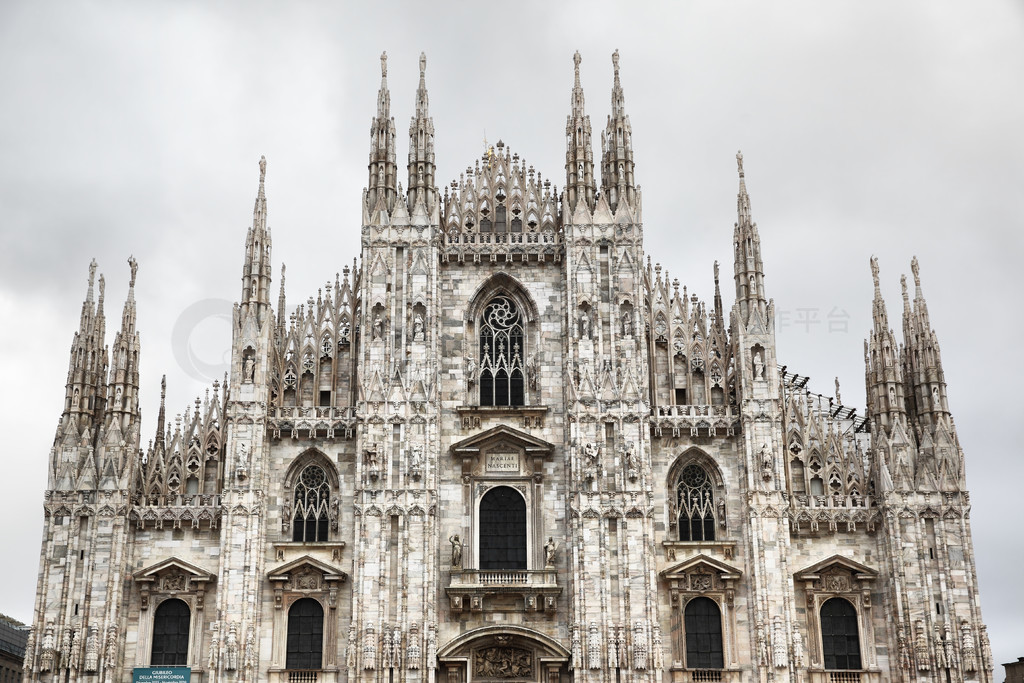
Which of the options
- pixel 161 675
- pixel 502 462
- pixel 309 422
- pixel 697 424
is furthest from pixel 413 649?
pixel 697 424

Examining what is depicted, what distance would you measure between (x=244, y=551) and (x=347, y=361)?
7180 mm

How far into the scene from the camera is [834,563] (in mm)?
36000

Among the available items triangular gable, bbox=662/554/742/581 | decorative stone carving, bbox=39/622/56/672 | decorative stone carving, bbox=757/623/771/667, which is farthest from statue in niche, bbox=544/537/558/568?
decorative stone carving, bbox=39/622/56/672

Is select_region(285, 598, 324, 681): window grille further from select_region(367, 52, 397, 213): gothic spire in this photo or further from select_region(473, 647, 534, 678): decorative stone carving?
select_region(367, 52, 397, 213): gothic spire

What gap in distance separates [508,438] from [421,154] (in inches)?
415

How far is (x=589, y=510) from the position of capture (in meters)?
35.6

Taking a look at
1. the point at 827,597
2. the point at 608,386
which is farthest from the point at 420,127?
the point at 827,597

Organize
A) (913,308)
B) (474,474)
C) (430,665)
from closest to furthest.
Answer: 1. (430,665)
2. (474,474)
3. (913,308)

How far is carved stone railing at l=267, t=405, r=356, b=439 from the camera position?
37219 millimetres

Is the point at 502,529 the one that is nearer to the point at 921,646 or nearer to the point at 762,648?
the point at 762,648

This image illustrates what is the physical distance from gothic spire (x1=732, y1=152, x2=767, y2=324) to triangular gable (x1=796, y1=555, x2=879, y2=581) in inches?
320

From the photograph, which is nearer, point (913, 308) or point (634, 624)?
point (634, 624)

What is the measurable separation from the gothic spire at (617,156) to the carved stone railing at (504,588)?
12.9 metres

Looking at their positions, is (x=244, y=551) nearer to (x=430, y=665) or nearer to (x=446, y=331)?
(x=430, y=665)
